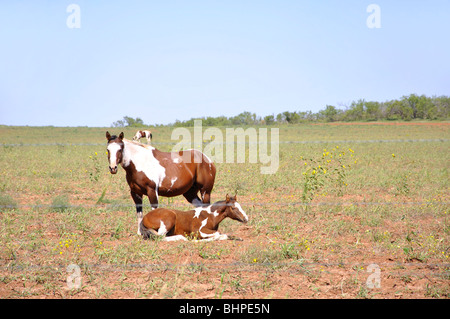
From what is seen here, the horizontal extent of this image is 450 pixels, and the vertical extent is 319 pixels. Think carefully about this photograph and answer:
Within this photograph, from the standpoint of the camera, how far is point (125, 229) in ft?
26.5

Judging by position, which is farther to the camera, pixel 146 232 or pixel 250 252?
pixel 146 232

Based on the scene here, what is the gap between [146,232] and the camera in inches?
300

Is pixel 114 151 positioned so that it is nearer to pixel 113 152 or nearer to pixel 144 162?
pixel 113 152

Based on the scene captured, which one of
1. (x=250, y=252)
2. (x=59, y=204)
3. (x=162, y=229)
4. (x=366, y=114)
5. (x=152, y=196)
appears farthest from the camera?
(x=366, y=114)

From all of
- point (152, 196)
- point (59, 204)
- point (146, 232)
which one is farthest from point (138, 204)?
point (59, 204)

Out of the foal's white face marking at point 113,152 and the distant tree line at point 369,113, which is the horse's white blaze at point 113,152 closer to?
the foal's white face marking at point 113,152

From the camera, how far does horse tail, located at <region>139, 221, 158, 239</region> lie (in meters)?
7.55

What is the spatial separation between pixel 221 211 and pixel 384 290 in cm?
333

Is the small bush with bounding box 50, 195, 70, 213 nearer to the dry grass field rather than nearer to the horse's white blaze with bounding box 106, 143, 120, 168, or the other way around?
the dry grass field

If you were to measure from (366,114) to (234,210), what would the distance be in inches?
2473

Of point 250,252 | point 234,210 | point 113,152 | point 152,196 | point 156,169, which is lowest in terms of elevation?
point 250,252

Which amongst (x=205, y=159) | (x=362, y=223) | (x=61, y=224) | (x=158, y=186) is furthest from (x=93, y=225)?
(x=362, y=223)

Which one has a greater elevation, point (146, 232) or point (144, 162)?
point (144, 162)
